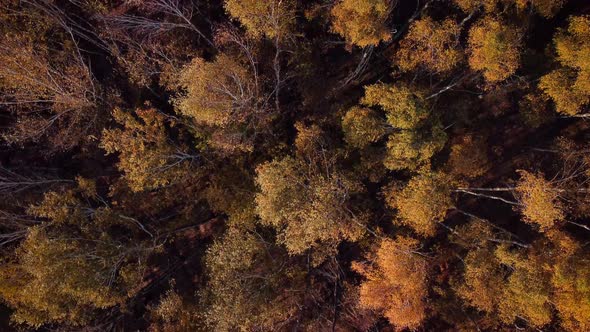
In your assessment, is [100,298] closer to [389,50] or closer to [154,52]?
[154,52]

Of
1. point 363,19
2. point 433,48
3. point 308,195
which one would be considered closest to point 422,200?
point 308,195

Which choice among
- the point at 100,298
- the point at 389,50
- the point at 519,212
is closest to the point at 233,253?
the point at 100,298

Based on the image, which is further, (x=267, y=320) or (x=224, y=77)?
(x=267, y=320)

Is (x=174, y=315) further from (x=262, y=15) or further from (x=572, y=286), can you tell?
(x=572, y=286)

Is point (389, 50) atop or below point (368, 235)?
atop

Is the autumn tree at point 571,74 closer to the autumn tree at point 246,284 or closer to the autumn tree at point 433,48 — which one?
the autumn tree at point 433,48

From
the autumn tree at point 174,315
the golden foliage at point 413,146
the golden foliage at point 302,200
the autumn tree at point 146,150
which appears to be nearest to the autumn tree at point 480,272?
the golden foliage at point 413,146
